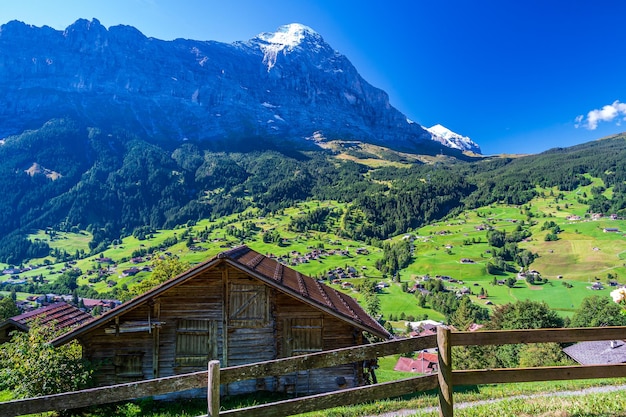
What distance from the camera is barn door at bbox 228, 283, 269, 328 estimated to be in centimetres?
1902

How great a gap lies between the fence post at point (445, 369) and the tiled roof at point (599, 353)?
43.7m

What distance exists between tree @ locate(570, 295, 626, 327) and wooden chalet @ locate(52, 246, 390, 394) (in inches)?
3006

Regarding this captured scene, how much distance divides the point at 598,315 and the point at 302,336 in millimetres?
82453

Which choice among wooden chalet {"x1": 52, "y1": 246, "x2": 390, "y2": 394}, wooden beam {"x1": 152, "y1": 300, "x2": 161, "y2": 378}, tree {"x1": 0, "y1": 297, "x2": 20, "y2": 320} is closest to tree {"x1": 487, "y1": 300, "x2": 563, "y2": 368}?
wooden chalet {"x1": 52, "y1": 246, "x2": 390, "y2": 394}

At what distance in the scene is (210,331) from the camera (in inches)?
746

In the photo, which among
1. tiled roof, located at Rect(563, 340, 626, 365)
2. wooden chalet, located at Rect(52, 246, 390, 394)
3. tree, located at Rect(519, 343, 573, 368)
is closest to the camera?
wooden chalet, located at Rect(52, 246, 390, 394)

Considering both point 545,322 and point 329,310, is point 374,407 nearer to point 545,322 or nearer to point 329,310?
point 329,310

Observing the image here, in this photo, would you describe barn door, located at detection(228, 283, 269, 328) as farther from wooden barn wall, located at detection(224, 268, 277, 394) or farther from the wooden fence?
the wooden fence

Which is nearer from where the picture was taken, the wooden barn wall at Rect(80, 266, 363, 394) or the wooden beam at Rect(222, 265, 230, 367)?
the wooden barn wall at Rect(80, 266, 363, 394)

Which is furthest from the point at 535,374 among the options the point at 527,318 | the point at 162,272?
the point at 527,318

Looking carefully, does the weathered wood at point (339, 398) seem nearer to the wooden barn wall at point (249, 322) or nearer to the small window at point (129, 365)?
the wooden barn wall at point (249, 322)

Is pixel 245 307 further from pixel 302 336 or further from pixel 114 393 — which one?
pixel 114 393

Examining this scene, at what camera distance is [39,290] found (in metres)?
167

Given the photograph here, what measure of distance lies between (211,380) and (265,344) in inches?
546
